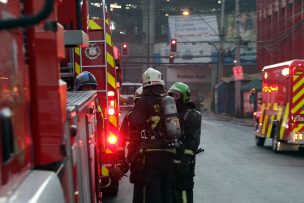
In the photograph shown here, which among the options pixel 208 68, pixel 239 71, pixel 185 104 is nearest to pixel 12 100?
pixel 185 104

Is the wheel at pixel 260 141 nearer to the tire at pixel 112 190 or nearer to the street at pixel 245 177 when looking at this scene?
the street at pixel 245 177

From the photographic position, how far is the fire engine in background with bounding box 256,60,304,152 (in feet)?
52.7

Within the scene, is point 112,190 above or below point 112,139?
below

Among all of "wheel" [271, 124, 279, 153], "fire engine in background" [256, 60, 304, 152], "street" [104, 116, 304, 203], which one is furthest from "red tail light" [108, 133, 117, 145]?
"wheel" [271, 124, 279, 153]

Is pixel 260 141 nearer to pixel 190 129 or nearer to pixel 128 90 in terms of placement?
pixel 190 129

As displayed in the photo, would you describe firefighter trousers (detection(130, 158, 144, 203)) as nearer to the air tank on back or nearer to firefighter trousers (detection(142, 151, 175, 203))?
firefighter trousers (detection(142, 151, 175, 203))

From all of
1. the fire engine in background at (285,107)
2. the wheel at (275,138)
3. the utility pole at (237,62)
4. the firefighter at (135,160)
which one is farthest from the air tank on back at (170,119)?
the utility pole at (237,62)

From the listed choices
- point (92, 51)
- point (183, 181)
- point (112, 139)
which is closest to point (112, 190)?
point (112, 139)

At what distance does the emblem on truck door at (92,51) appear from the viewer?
356 inches

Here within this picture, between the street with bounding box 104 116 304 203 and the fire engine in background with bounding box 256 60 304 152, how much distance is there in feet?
1.68

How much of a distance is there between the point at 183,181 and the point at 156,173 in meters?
0.79

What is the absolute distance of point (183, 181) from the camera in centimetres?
691

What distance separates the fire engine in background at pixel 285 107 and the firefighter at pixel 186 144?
948cm

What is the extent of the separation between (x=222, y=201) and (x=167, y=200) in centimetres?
309
